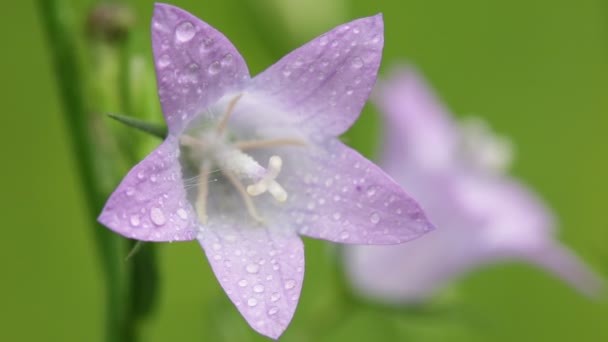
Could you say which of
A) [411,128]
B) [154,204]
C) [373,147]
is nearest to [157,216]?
[154,204]

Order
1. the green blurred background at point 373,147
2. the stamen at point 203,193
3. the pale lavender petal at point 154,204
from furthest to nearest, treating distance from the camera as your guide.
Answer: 1. the green blurred background at point 373,147
2. the stamen at point 203,193
3. the pale lavender petal at point 154,204

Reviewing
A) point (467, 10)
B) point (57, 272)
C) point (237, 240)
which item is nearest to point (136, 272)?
point (237, 240)

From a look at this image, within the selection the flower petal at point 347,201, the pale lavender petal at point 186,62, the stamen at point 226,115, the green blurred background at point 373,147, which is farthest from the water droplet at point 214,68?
the green blurred background at point 373,147

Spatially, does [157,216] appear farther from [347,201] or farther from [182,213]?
[347,201]

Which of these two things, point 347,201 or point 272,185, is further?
point 272,185

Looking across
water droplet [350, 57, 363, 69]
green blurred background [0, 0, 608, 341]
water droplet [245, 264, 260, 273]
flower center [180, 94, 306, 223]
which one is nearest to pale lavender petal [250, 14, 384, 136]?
water droplet [350, 57, 363, 69]

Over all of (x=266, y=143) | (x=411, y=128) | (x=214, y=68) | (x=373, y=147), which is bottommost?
(x=373, y=147)

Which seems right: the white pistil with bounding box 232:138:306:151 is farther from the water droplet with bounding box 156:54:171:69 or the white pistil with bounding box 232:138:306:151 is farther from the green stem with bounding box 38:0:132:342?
the water droplet with bounding box 156:54:171:69

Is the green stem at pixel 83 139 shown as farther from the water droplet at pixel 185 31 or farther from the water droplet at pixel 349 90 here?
the water droplet at pixel 349 90
